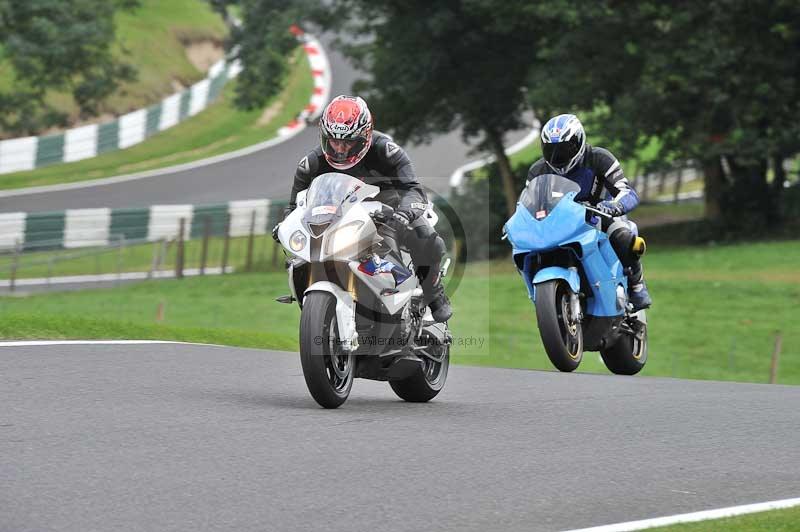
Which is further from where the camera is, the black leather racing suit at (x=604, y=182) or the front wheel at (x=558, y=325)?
the black leather racing suit at (x=604, y=182)

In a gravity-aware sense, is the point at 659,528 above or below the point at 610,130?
below

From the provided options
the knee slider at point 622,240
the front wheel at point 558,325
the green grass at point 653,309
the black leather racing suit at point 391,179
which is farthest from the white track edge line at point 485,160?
the black leather racing suit at point 391,179

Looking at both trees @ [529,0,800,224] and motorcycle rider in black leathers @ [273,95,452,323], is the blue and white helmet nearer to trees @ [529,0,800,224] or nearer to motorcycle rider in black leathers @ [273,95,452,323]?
→ motorcycle rider in black leathers @ [273,95,452,323]

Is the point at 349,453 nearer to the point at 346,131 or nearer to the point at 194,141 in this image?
the point at 346,131

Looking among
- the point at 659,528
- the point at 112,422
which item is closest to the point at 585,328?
the point at 112,422

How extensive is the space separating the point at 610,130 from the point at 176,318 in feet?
39.0

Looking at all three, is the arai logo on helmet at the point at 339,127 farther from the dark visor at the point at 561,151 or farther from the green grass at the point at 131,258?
the green grass at the point at 131,258

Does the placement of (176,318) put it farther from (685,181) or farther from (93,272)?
(685,181)

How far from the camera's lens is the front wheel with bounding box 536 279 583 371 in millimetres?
11484

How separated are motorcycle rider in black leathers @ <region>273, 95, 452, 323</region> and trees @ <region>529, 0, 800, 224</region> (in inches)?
889

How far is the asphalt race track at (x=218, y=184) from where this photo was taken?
3700cm

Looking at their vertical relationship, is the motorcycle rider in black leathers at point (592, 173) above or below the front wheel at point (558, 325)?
above

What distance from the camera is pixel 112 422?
7.79 meters

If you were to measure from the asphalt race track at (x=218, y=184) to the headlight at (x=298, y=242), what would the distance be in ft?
80.9
